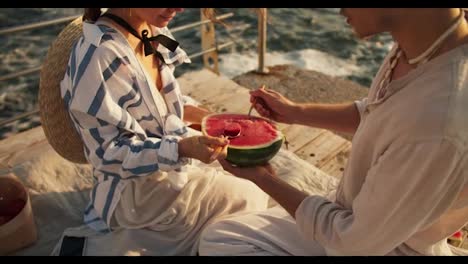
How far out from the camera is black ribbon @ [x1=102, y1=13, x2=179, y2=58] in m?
2.10

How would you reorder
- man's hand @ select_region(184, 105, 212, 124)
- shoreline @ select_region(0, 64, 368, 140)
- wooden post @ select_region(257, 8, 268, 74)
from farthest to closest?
shoreline @ select_region(0, 64, 368, 140), wooden post @ select_region(257, 8, 268, 74), man's hand @ select_region(184, 105, 212, 124)

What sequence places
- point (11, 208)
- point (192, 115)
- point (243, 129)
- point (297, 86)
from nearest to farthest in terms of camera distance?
1. point (243, 129)
2. point (11, 208)
3. point (192, 115)
4. point (297, 86)

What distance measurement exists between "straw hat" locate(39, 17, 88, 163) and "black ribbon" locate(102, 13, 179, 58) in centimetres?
43

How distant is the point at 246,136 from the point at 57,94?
1099 millimetres

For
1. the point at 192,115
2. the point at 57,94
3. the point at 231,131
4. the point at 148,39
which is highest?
the point at 148,39

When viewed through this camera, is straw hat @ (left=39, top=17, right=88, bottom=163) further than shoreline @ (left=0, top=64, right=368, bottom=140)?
No

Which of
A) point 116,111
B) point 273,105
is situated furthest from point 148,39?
point 273,105

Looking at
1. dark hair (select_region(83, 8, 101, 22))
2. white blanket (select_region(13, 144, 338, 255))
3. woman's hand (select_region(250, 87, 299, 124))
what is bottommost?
white blanket (select_region(13, 144, 338, 255))

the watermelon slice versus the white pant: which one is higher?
the watermelon slice

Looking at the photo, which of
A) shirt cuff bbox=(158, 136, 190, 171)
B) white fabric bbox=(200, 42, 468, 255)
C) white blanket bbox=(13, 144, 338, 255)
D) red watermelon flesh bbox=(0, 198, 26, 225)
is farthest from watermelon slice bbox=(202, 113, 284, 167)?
red watermelon flesh bbox=(0, 198, 26, 225)

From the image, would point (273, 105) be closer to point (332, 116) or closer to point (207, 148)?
point (332, 116)

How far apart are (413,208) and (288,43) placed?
23.6 feet

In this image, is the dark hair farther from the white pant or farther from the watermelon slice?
the white pant

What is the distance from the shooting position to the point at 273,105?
242cm
